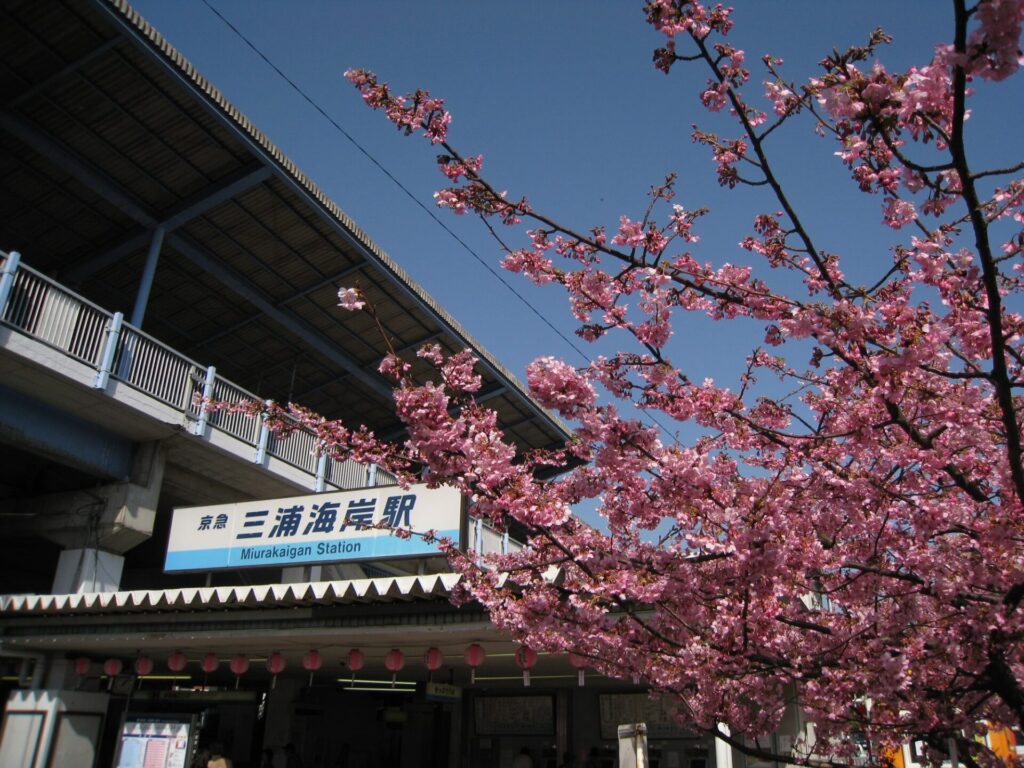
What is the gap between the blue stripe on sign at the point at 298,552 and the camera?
1192 cm

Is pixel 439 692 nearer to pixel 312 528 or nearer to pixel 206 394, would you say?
pixel 312 528

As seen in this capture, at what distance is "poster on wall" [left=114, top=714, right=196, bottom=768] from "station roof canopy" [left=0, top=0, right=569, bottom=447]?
6.06 m

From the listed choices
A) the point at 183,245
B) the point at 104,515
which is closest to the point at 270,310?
the point at 183,245

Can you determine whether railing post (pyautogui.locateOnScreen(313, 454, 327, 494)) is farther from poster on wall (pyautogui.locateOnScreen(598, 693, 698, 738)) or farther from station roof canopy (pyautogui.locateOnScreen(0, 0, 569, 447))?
poster on wall (pyautogui.locateOnScreen(598, 693, 698, 738))

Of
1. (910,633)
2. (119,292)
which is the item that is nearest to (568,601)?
(910,633)

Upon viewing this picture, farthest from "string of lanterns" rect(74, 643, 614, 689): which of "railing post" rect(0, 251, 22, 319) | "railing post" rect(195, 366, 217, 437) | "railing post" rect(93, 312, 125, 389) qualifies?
"railing post" rect(0, 251, 22, 319)

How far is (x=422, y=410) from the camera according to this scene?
5273mm

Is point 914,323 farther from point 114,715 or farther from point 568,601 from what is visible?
point 114,715

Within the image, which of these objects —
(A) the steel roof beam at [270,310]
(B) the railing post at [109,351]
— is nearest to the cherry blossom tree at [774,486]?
(B) the railing post at [109,351]

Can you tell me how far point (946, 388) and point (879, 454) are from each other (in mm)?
657

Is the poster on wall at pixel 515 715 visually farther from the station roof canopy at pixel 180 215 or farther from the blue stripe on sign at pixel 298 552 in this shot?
the station roof canopy at pixel 180 215

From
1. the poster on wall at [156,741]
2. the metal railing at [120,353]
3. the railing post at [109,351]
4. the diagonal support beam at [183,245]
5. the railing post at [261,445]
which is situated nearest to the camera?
the poster on wall at [156,741]

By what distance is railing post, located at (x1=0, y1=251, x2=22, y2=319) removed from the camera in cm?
1123

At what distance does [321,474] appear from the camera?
59.2ft
